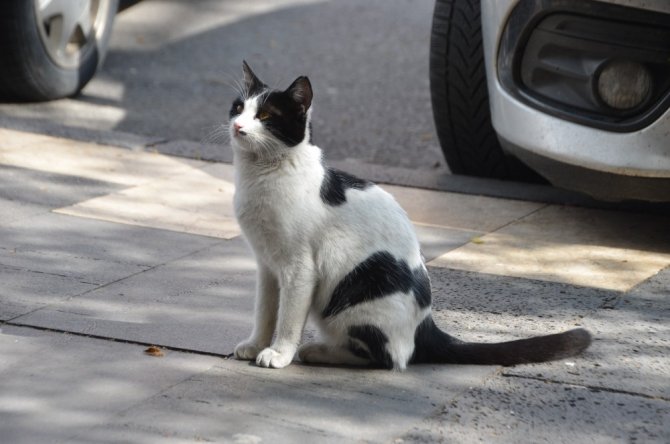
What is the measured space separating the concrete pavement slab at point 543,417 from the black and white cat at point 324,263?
8.4 inches

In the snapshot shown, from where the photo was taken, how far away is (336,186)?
354 centimetres

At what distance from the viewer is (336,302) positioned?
3463mm

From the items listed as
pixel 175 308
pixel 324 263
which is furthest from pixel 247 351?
pixel 175 308

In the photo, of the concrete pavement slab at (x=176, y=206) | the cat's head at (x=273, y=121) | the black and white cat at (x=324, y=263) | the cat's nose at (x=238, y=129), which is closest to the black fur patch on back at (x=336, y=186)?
the black and white cat at (x=324, y=263)

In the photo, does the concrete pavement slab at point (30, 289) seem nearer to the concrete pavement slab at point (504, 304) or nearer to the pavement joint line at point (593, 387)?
the concrete pavement slab at point (504, 304)

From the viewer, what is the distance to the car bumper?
14.9ft

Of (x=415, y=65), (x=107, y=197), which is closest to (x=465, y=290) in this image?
(x=107, y=197)

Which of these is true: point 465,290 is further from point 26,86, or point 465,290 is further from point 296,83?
point 26,86

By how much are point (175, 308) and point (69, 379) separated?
737mm

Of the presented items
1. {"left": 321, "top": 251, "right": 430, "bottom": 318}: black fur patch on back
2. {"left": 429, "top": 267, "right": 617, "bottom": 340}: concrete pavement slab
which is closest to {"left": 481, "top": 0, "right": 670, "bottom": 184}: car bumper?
{"left": 429, "top": 267, "right": 617, "bottom": 340}: concrete pavement slab

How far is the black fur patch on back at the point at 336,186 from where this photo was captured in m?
3.50

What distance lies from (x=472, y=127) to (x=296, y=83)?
8.00 ft

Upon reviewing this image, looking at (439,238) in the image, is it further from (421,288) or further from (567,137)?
(421,288)

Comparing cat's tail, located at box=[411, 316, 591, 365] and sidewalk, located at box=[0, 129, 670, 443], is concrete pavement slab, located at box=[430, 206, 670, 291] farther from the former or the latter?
cat's tail, located at box=[411, 316, 591, 365]
